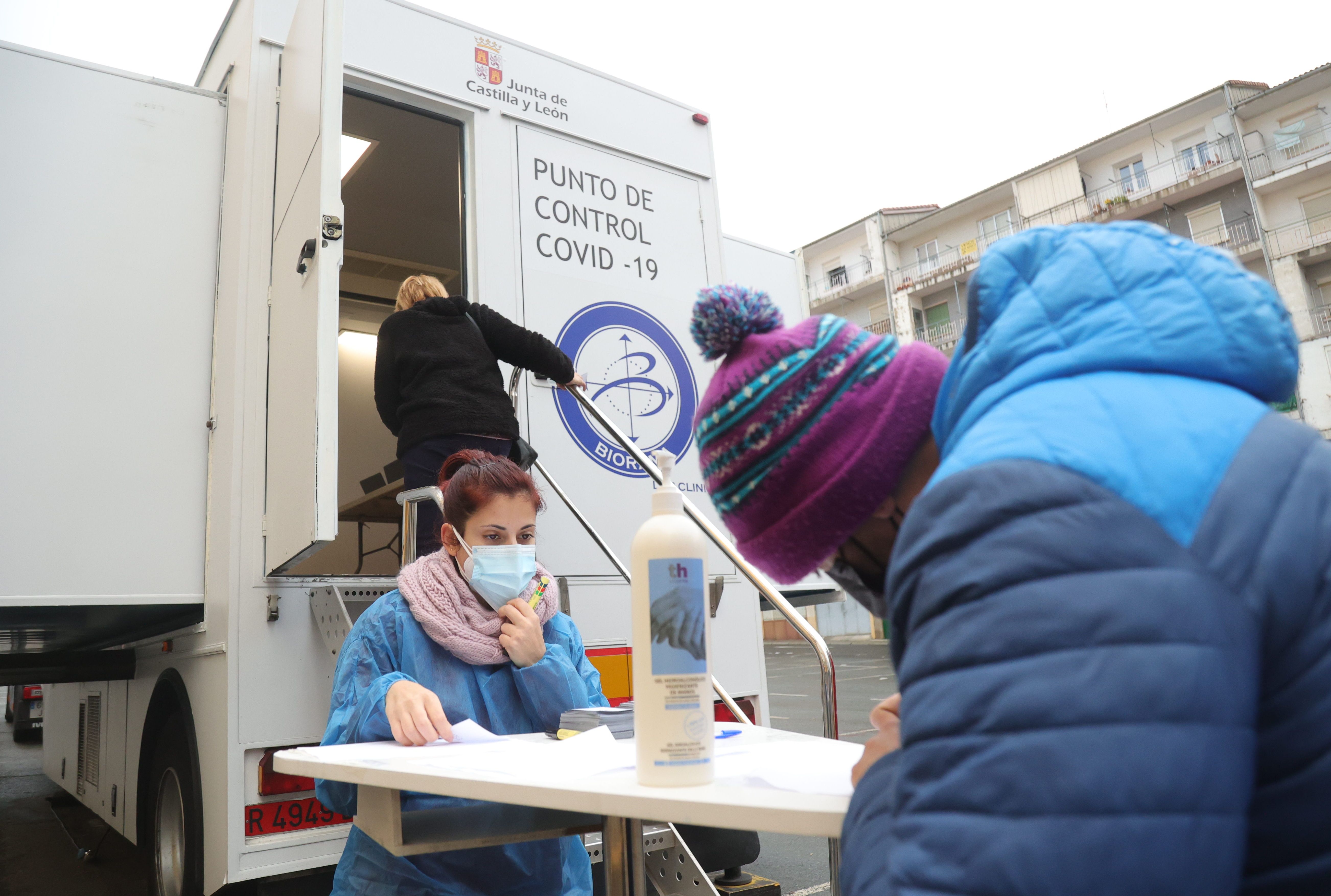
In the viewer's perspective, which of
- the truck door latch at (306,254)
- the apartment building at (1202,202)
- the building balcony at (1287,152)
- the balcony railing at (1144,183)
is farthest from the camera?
the balcony railing at (1144,183)

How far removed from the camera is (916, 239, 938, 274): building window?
29000mm

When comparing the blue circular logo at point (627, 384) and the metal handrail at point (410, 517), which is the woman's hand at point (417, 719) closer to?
the metal handrail at point (410, 517)

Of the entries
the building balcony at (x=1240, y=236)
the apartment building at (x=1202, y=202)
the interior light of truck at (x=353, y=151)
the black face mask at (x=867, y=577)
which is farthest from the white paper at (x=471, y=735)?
the building balcony at (x=1240, y=236)

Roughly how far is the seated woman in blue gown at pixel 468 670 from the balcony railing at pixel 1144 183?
24.4 metres

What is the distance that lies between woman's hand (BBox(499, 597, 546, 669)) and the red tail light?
0.95 metres

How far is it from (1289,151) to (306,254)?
90.7 ft

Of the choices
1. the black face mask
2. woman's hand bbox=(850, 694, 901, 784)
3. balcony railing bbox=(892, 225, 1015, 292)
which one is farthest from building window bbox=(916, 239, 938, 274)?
woman's hand bbox=(850, 694, 901, 784)

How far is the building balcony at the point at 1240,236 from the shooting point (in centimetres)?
2278

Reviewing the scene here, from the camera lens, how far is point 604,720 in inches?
62.5

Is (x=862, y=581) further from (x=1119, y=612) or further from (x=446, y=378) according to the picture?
(x=446, y=378)

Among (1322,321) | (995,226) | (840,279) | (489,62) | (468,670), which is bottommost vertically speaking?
(468,670)

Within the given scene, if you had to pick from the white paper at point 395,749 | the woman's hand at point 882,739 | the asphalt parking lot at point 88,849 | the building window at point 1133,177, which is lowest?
the asphalt parking lot at point 88,849

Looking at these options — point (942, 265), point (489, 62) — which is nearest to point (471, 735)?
point (489, 62)

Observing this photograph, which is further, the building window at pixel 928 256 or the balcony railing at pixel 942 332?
the building window at pixel 928 256
